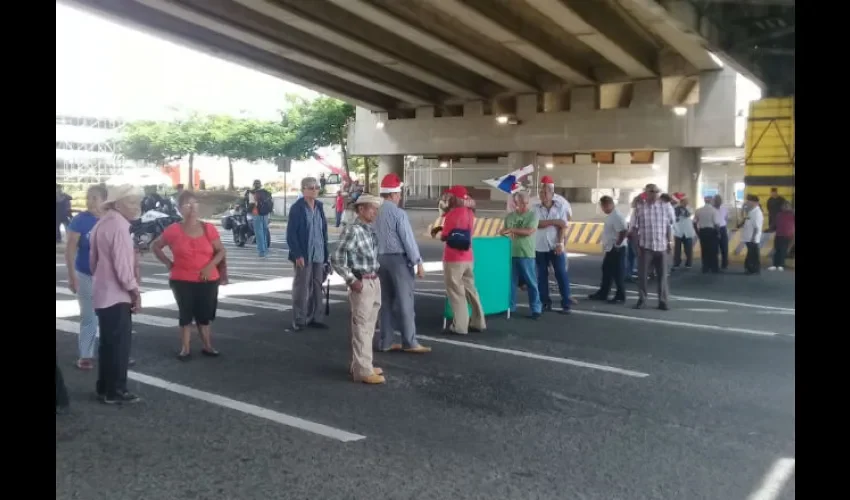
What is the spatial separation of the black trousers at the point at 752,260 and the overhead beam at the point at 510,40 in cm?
754

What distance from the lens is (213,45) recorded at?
2019cm

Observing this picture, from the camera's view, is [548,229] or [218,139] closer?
[548,229]

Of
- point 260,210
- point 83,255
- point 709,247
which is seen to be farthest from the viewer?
point 709,247

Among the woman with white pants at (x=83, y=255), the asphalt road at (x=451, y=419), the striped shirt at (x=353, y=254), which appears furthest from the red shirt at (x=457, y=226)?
the woman with white pants at (x=83, y=255)

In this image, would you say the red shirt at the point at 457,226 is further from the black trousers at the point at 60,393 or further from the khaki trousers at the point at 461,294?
the black trousers at the point at 60,393

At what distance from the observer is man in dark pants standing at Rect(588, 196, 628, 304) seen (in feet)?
35.7

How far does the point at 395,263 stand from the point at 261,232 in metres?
10.3

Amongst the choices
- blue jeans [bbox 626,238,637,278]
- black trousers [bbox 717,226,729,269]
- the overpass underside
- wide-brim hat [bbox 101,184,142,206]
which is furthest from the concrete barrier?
wide-brim hat [bbox 101,184,142,206]

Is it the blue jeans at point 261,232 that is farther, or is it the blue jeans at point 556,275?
the blue jeans at point 261,232

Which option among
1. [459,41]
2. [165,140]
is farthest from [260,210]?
[459,41]

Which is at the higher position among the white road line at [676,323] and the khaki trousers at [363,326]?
the khaki trousers at [363,326]

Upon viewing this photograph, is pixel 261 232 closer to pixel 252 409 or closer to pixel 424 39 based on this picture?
pixel 424 39

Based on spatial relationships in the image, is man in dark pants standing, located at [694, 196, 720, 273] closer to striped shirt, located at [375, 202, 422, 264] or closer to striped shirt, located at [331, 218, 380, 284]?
striped shirt, located at [375, 202, 422, 264]

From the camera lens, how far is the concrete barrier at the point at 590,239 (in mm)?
15664
